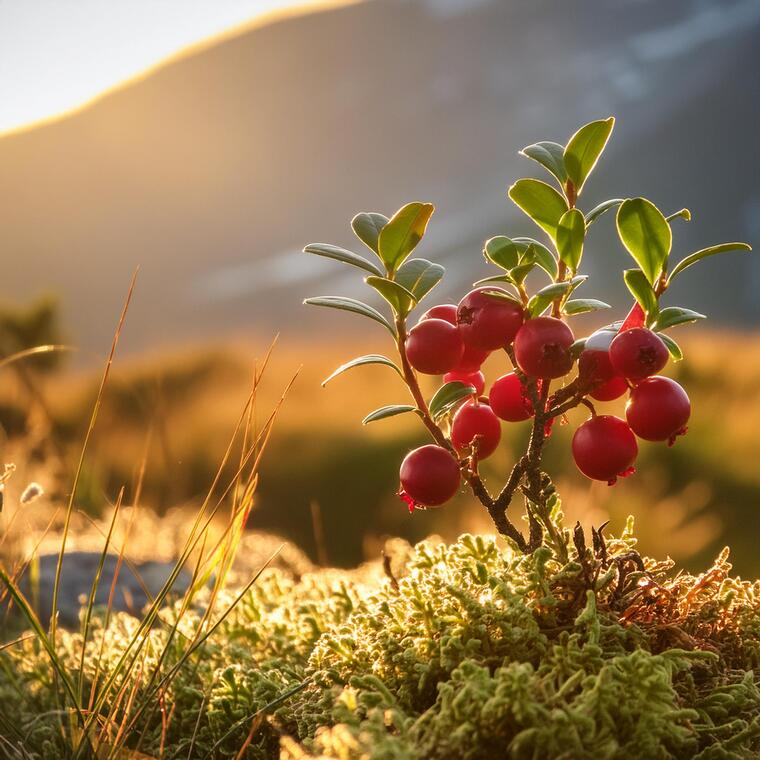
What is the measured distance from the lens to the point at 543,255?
1.35 metres

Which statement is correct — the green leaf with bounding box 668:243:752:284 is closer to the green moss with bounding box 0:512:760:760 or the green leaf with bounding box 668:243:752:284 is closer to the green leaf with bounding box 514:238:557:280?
the green leaf with bounding box 514:238:557:280

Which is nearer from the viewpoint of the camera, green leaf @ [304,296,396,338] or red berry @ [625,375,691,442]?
red berry @ [625,375,691,442]

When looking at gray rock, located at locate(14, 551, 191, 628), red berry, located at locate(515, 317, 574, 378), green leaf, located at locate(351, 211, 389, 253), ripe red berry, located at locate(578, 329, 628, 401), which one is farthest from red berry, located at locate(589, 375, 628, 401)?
gray rock, located at locate(14, 551, 191, 628)

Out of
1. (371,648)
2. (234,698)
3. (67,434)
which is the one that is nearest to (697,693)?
(371,648)

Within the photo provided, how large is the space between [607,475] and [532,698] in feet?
1.18

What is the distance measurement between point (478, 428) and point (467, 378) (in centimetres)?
9

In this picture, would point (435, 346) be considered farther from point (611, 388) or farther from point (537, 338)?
point (611, 388)

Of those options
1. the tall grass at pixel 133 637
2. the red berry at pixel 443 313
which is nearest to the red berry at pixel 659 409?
the red berry at pixel 443 313

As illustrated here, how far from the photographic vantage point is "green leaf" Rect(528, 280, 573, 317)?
4.10 feet

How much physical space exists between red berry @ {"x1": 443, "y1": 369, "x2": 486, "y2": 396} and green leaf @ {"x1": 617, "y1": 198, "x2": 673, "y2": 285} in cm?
33

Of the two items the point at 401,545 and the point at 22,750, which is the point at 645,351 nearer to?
the point at 22,750

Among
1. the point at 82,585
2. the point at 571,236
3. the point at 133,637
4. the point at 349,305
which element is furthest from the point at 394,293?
the point at 82,585

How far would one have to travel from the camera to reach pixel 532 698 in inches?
43.0

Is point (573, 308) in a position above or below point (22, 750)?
above
